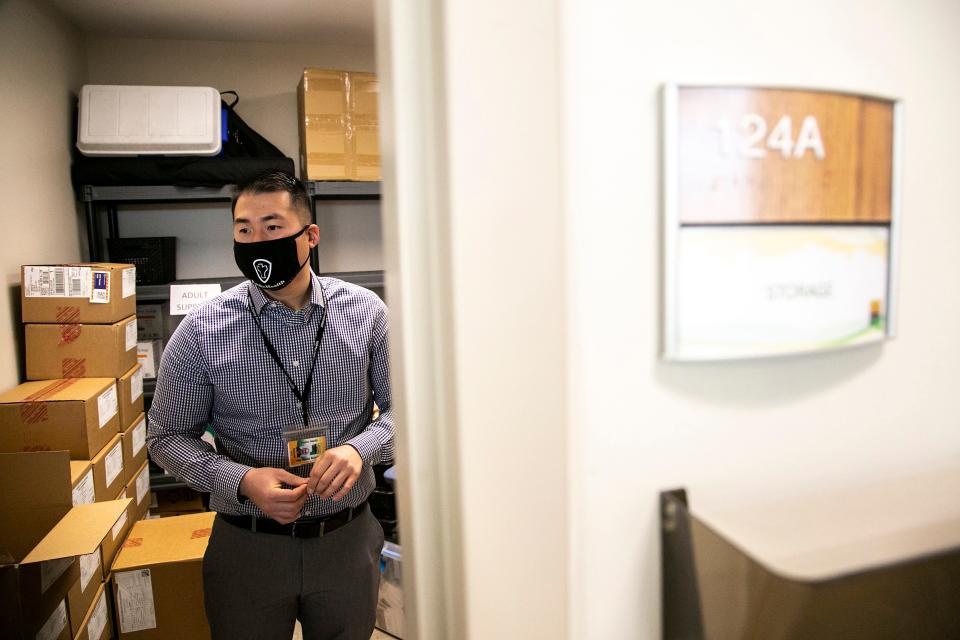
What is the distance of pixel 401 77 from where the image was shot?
523 millimetres

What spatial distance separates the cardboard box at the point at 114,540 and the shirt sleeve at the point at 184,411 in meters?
0.67

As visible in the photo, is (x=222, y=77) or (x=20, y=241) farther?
(x=222, y=77)

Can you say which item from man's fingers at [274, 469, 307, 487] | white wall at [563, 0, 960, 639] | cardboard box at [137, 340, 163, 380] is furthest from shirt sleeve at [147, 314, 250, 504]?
cardboard box at [137, 340, 163, 380]

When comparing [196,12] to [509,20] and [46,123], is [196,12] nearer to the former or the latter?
[46,123]

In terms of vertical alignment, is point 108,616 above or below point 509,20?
below

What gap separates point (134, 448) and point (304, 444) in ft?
5.09

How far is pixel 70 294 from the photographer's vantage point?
7.75 feet

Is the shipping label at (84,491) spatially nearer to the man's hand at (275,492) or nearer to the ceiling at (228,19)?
the man's hand at (275,492)

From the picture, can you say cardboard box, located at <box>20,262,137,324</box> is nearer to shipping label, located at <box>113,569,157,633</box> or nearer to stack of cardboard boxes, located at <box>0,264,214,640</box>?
stack of cardboard boxes, located at <box>0,264,214,640</box>

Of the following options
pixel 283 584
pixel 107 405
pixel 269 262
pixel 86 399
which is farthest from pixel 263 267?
pixel 107 405

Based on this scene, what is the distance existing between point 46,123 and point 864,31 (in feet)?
10.5

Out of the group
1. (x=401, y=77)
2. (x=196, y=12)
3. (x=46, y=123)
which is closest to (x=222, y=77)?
(x=196, y=12)

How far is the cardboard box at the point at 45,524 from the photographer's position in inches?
56.5

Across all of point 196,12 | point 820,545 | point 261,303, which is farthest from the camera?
point 196,12
